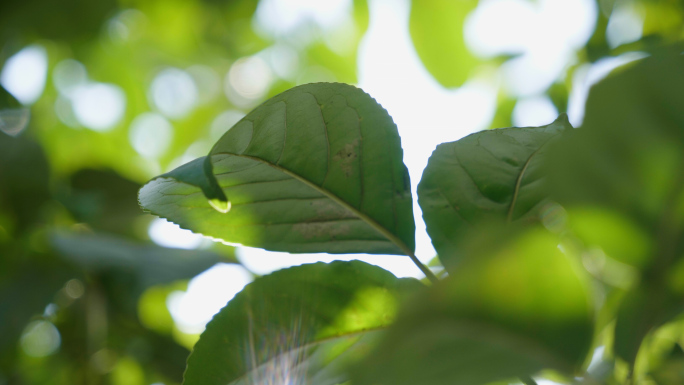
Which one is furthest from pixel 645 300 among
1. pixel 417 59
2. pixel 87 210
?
pixel 87 210

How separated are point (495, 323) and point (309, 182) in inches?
8.1

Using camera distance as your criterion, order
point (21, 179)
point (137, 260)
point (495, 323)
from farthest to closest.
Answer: point (21, 179)
point (137, 260)
point (495, 323)

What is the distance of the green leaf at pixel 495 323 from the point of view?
18 cm

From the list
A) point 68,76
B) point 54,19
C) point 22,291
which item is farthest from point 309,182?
point 68,76

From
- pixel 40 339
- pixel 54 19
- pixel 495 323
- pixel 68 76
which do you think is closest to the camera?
pixel 495 323

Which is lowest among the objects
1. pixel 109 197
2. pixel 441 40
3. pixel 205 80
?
pixel 109 197

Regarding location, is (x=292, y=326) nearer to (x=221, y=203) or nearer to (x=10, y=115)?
(x=221, y=203)

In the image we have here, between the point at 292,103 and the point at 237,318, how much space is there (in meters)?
0.16

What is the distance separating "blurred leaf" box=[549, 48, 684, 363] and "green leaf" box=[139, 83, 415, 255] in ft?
0.49

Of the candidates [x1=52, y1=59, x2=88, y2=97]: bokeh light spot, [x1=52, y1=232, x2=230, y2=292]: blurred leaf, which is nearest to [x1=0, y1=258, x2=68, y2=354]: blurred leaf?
[x1=52, y1=232, x2=230, y2=292]: blurred leaf

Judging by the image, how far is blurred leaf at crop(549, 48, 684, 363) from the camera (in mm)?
200

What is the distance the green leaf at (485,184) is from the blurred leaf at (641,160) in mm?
116

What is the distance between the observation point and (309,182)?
37 centimetres

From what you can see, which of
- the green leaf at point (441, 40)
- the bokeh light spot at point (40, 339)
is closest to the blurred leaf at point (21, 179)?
the bokeh light spot at point (40, 339)
